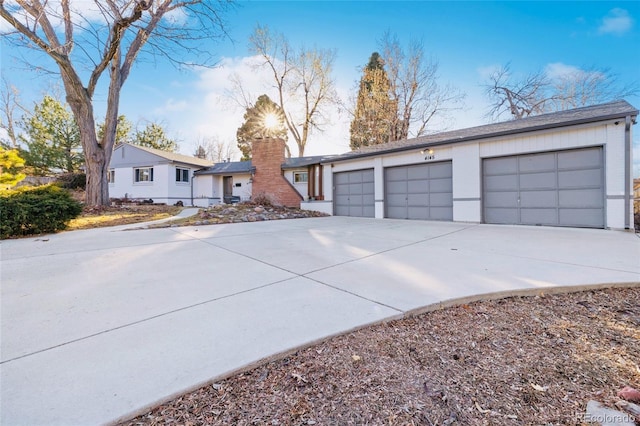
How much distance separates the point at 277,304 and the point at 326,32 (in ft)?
46.4

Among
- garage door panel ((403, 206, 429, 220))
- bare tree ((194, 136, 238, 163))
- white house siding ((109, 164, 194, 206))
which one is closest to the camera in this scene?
garage door panel ((403, 206, 429, 220))

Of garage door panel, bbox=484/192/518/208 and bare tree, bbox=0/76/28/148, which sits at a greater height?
bare tree, bbox=0/76/28/148

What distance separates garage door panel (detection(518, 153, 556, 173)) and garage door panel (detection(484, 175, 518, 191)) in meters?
0.37

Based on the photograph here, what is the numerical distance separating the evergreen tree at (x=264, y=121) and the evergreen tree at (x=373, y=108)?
6995 millimetres

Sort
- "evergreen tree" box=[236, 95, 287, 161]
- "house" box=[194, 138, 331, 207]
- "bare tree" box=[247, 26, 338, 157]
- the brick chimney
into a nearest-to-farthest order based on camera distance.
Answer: "house" box=[194, 138, 331, 207]
the brick chimney
"bare tree" box=[247, 26, 338, 157]
"evergreen tree" box=[236, 95, 287, 161]

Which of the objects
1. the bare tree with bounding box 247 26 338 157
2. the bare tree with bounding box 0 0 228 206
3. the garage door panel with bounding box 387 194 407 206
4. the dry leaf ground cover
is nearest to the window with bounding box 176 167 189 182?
the bare tree with bounding box 0 0 228 206

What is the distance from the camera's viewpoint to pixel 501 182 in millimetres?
9266

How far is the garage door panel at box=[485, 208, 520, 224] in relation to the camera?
8.99 meters

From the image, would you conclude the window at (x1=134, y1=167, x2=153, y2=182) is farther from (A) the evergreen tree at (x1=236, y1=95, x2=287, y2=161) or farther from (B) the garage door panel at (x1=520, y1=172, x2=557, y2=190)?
(B) the garage door panel at (x1=520, y1=172, x2=557, y2=190)

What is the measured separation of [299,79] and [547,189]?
20.6m

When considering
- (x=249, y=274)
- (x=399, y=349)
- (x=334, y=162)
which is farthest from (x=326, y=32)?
(x=399, y=349)

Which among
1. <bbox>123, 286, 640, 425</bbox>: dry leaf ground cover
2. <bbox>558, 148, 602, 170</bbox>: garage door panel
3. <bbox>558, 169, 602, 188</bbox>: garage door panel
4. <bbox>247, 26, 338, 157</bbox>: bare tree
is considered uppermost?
<bbox>247, 26, 338, 157</bbox>: bare tree

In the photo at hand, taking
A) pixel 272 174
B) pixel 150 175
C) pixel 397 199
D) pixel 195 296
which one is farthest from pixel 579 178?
pixel 150 175

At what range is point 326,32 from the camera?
13.1m
